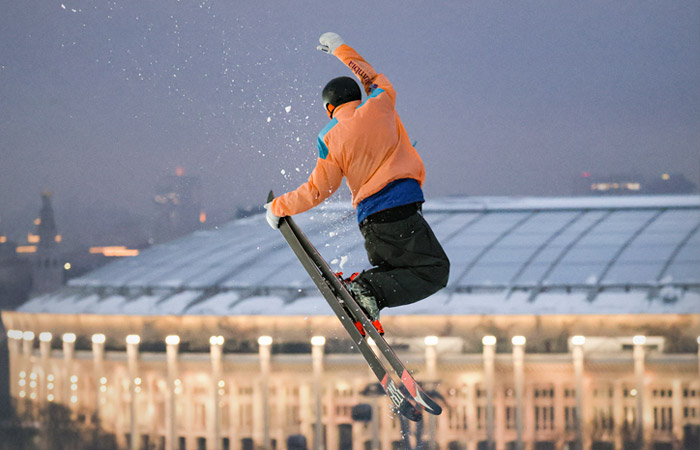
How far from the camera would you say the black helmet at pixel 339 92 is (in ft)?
16.3

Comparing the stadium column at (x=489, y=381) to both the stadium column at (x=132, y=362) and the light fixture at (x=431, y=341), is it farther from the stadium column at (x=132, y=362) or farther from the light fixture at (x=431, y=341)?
the stadium column at (x=132, y=362)

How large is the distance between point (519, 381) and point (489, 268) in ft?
11.7

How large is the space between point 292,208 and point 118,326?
19.7 meters

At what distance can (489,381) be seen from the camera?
22500 millimetres

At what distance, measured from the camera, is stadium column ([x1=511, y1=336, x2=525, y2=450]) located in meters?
21.7

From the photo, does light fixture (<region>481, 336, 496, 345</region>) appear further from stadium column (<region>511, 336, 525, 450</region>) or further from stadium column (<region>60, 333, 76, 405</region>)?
stadium column (<region>60, 333, 76, 405</region>)

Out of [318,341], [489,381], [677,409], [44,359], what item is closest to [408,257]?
[318,341]

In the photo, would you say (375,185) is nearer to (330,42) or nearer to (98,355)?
(330,42)

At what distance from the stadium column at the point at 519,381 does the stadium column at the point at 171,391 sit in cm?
927

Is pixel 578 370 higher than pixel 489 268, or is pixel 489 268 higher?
pixel 489 268

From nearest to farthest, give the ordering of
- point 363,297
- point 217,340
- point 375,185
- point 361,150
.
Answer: point 361,150 → point 375,185 → point 363,297 → point 217,340

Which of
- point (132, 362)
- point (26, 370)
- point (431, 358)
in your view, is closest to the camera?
point (431, 358)

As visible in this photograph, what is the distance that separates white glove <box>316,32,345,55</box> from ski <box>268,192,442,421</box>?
3.63 ft

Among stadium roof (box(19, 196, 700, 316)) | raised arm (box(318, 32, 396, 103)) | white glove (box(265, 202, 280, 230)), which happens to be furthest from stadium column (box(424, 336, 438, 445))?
raised arm (box(318, 32, 396, 103))
